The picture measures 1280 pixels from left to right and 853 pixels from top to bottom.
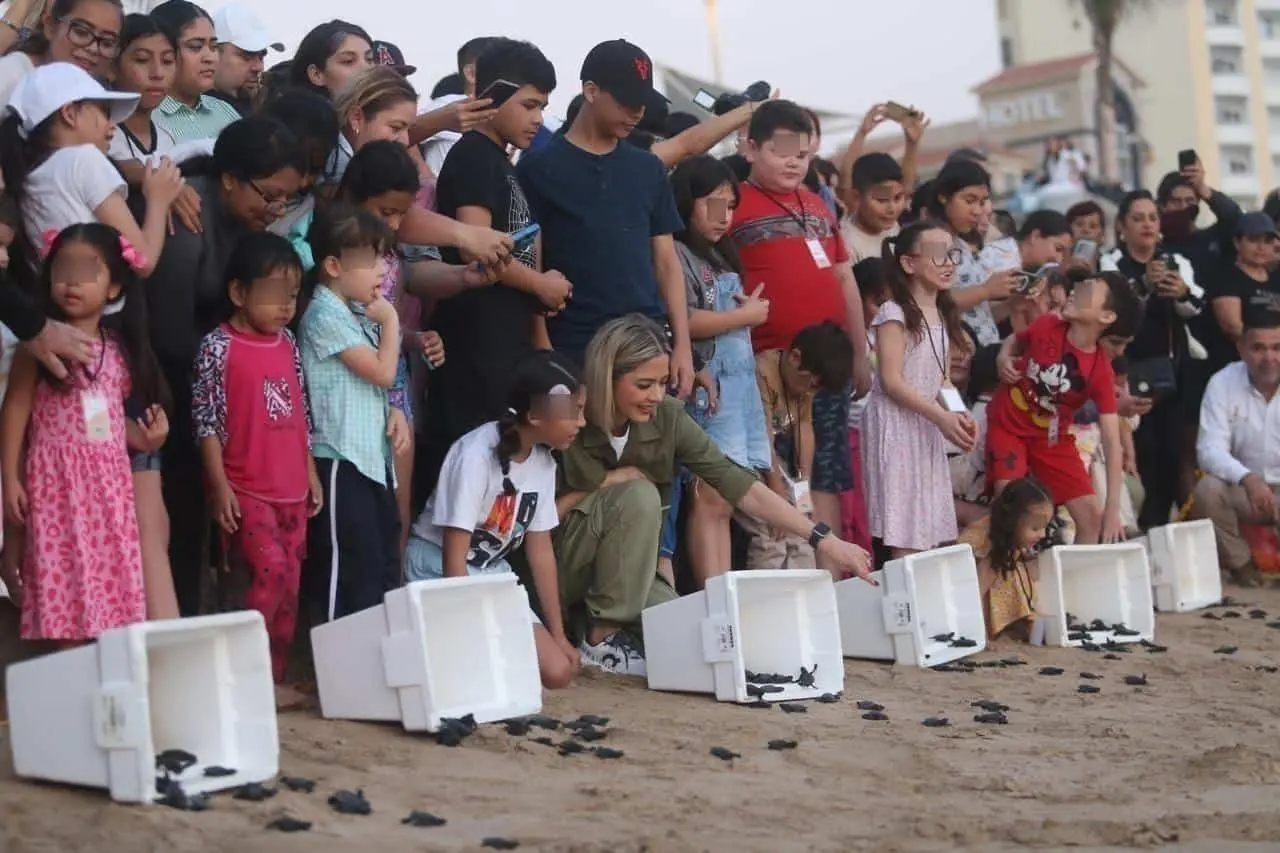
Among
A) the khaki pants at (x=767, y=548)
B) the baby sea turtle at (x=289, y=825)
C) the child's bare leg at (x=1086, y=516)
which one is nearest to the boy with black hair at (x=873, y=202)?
the child's bare leg at (x=1086, y=516)

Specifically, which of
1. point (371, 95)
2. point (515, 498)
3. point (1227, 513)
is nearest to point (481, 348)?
point (515, 498)

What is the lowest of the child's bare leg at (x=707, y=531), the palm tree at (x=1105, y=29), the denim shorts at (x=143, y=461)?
the child's bare leg at (x=707, y=531)

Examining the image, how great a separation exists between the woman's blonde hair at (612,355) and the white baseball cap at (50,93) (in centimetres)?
159

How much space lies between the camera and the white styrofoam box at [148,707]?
3922 millimetres

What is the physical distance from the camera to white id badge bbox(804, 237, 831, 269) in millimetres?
6934

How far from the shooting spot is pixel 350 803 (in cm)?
393

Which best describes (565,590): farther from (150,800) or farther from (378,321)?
(150,800)

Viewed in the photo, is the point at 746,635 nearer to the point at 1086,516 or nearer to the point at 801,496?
the point at 801,496

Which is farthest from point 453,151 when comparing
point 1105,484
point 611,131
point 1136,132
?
point 1136,132

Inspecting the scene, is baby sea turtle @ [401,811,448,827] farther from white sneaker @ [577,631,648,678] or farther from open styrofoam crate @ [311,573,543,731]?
white sneaker @ [577,631,648,678]

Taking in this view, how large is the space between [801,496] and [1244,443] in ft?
11.7

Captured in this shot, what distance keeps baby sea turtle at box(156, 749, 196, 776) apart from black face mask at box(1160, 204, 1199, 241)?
7.32 metres

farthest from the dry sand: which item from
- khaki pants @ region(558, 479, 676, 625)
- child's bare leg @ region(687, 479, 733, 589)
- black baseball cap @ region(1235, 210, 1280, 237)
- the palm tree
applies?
the palm tree

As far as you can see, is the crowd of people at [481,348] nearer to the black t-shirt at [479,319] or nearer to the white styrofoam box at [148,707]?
the black t-shirt at [479,319]
